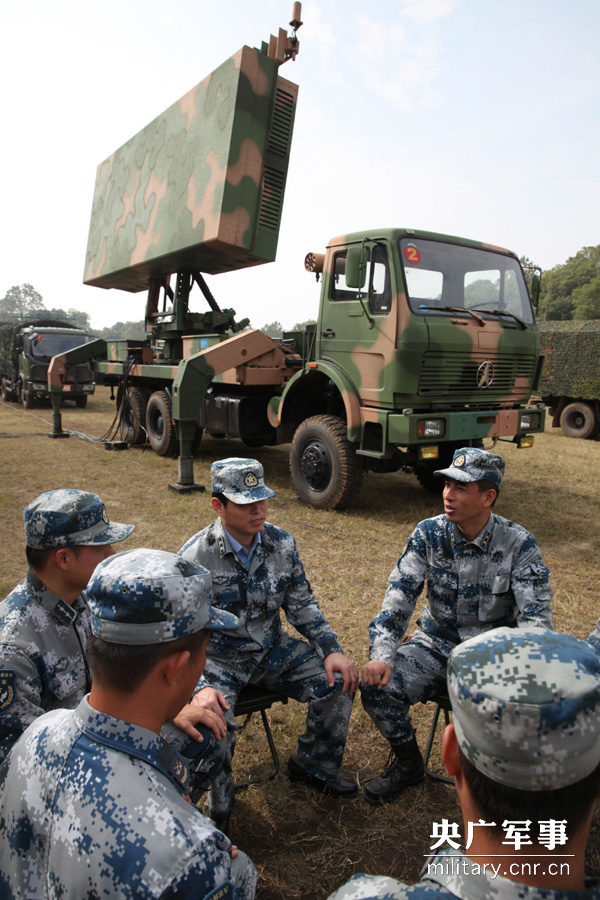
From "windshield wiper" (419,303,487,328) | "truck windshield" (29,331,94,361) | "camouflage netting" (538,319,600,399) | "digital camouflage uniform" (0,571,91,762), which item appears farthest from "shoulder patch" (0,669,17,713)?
"truck windshield" (29,331,94,361)

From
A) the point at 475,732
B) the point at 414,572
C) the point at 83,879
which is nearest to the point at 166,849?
the point at 83,879

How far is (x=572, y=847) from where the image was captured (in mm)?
794

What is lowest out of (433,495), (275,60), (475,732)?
(433,495)

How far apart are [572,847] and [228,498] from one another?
1775mm

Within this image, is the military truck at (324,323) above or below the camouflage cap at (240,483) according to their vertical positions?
above

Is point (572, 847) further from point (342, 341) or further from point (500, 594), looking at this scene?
point (342, 341)

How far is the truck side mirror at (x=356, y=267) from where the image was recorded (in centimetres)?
524

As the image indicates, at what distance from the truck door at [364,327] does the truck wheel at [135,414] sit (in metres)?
4.27

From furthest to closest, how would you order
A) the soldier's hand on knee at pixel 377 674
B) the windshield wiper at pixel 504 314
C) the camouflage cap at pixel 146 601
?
the windshield wiper at pixel 504 314 → the soldier's hand on knee at pixel 377 674 → the camouflage cap at pixel 146 601

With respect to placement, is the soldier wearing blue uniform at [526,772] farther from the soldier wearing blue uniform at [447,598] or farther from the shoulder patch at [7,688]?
the soldier wearing blue uniform at [447,598]

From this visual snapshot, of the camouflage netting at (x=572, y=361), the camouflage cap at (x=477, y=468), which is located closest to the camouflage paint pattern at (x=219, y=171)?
the camouflage cap at (x=477, y=468)

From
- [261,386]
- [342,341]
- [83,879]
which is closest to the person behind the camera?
[83,879]

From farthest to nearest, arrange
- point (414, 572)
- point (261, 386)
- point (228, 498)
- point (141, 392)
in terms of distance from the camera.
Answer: point (141, 392) < point (261, 386) < point (414, 572) < point (228, 498)

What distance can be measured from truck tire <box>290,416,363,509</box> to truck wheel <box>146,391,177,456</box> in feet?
9.15
